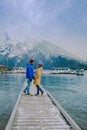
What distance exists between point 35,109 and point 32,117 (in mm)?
2229

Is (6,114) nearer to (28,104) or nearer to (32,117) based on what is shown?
(28,104)

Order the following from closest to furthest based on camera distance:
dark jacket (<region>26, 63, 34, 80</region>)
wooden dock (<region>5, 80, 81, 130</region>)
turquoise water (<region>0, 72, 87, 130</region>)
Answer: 1. wooden dock (<region>5, 80, 81, 130</region>)
2. dark jacket (<region>26, 63, 34, 80</region>)
3. turquoise water (<region>0, 72, 87, 130</region>)

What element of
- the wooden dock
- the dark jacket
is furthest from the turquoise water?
the dark jacket

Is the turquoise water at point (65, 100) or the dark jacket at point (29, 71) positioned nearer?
the dark jacket at point (29, 71)

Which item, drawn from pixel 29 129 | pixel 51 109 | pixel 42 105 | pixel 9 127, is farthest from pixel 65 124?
pixel 42 105

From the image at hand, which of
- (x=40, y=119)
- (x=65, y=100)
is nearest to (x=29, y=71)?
(x=40, y=119)

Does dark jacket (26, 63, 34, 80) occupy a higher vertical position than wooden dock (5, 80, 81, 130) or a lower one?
higher

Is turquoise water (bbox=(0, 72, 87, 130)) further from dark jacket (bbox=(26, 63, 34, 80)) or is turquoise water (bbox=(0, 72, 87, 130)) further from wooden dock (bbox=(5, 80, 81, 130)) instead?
dark jacket (bbox=(26, 63, 34, 80))

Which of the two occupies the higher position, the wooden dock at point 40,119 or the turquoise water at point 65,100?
the wooden dock at point 40,119

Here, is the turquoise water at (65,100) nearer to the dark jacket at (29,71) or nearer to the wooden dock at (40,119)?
the wooden dock at (40,119)

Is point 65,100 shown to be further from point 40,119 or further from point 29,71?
point 40,119

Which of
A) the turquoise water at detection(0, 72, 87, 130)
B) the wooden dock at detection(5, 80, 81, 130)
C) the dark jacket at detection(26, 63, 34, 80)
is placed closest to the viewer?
the wooden dock at detection(5, 80, 81, 130)

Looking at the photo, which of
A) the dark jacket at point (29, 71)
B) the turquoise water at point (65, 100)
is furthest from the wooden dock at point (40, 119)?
Result: the dark jacket at point (29, 71)

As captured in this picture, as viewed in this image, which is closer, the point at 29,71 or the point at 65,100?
the point at 29,71
